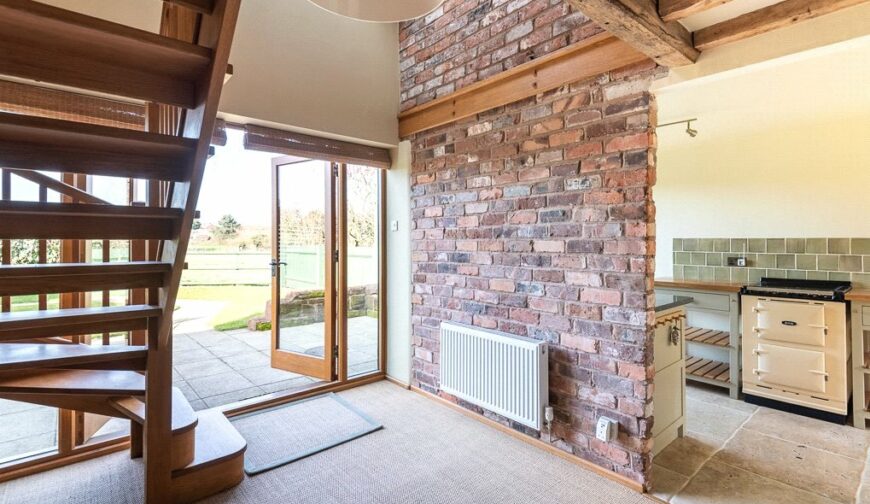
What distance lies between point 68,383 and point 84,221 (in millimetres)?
1135

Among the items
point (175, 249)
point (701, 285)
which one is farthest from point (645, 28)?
point (701, 285)

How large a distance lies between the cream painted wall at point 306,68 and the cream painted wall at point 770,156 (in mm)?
2168

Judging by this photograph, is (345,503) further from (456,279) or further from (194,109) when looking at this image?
(194,109)

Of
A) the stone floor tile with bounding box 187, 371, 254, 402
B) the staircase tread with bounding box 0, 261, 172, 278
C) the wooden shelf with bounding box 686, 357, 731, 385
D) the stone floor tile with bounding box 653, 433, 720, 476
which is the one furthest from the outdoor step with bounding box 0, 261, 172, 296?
the wooden shelf with bounding box 686, 357, 731, 385

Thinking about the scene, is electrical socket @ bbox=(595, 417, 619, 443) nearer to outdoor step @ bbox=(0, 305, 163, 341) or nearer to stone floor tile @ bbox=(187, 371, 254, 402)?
outdoor step @ bbox=(0, 305, 163, 341)

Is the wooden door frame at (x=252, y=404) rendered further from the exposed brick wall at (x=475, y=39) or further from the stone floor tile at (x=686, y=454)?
the stone floor tile at (x=686, y=454)

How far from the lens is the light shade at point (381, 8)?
4.54ft

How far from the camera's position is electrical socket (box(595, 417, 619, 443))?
2165 millimetres

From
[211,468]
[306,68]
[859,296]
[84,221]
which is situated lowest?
[211,468]

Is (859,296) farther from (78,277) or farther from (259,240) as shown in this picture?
(259,240)

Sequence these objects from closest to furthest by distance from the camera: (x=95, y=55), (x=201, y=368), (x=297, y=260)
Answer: (x=95, y=55) → (x=297, y=260) → (x=201, y=368)

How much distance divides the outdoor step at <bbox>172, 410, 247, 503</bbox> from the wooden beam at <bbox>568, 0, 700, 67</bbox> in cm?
266

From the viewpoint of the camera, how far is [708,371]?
138 inches

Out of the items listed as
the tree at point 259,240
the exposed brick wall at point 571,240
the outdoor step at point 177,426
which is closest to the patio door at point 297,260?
the exposed brick wall at point 571,240
